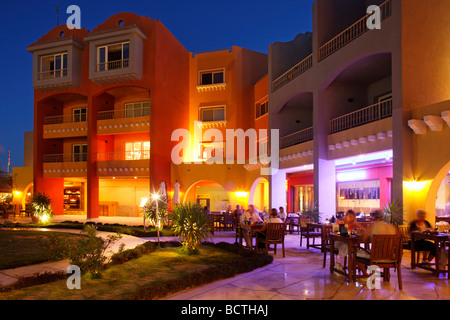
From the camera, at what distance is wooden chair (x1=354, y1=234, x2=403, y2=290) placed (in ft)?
19.6

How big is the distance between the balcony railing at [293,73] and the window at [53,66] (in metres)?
14.1

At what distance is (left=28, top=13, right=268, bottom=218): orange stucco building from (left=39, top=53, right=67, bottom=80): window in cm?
7

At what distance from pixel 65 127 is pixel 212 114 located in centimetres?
1033

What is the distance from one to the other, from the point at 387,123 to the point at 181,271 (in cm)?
793

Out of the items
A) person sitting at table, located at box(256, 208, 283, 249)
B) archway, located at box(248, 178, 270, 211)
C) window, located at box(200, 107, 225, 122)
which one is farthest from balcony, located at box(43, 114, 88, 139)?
person sitting at table, located at box(256, 208, 283, 249)

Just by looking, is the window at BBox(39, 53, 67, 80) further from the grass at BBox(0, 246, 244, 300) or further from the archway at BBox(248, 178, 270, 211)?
the grass at BBox(0, 246, 244, 300)

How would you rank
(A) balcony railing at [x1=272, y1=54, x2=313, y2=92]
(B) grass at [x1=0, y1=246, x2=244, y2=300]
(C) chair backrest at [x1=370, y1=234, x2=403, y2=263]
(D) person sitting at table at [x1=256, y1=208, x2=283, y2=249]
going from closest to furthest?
1. (B) grass at [x1=0, y1=246, x2=244, y2=300]
2. (C) chair backrest at [x1=370, y1=234, x2=403, y2=263]
3. (D) person sitting at table at [x1=256, y1=208, x2=283, y2=249]
4. (A) balcony railing at [x1=272, y1=54, x2=313, y2=92]

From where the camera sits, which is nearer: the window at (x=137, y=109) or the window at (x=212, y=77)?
the window at (x=137, y=109)

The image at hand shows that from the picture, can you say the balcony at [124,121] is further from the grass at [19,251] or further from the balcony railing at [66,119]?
the grass at [19,251]

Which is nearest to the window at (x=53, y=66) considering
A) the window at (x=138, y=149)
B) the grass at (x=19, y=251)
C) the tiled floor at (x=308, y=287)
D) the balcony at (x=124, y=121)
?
the balcony at (x=124, y=121)

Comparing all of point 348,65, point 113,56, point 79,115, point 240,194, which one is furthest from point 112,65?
point 348,65

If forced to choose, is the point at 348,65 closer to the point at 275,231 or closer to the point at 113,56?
the point at 275,231

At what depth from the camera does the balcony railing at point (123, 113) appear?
78.2ft
